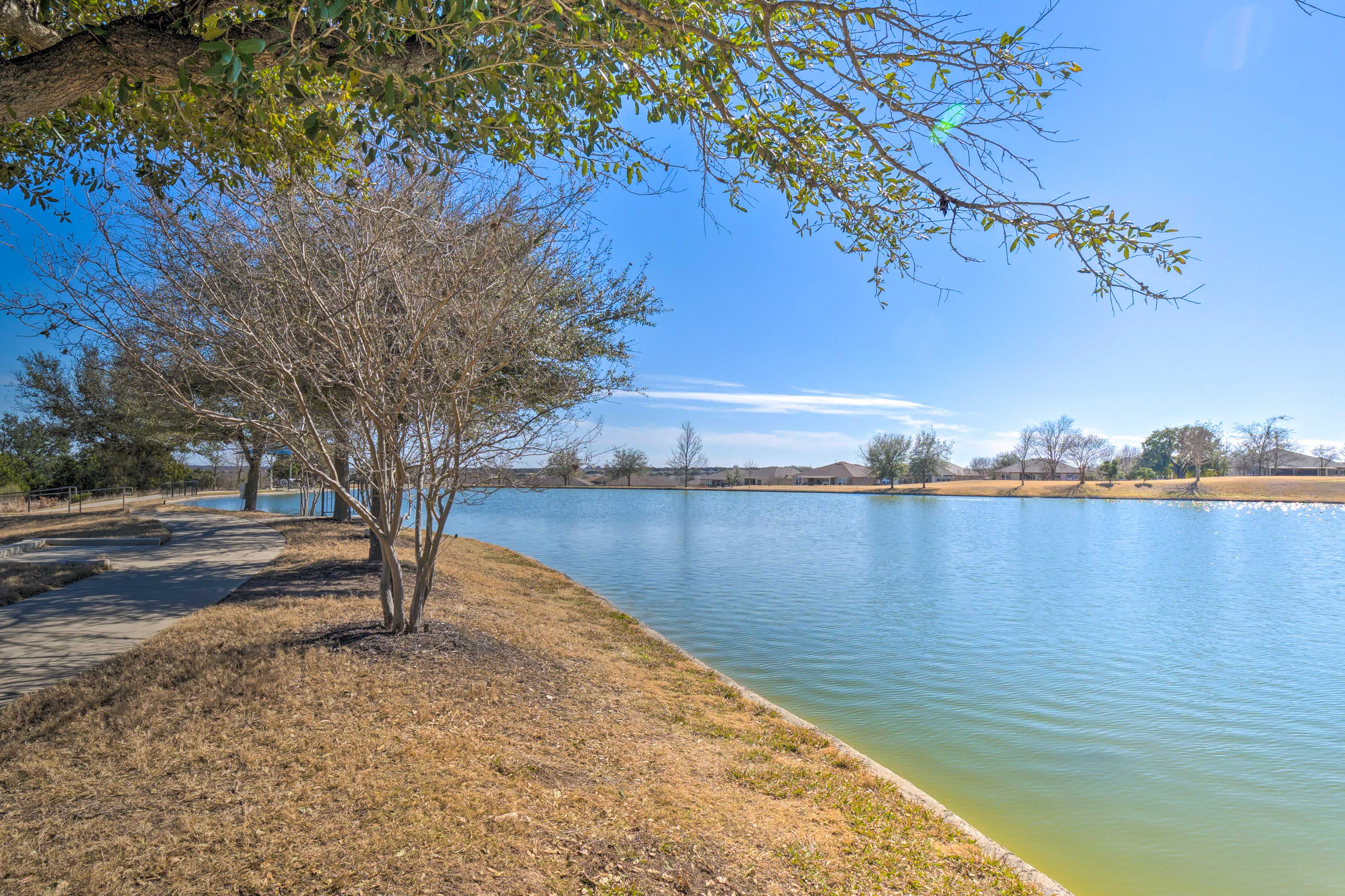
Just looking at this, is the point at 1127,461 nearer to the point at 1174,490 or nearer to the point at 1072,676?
the point at 1174,490

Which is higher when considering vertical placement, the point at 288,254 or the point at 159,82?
the point at 159,82

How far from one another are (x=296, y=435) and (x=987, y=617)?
12632mm

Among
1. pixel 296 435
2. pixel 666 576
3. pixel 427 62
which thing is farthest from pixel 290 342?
pixel 666 576

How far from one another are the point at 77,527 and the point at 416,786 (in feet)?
66.8

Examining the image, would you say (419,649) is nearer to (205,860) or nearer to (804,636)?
(205,860)

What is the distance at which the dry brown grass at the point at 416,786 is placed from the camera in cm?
311

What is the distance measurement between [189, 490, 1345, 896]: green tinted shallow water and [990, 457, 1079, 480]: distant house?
80936 mm

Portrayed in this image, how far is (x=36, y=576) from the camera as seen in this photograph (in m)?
9.59

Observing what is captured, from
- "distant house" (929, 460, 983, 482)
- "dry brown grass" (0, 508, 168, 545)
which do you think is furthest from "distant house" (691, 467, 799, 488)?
"dry brown grass" (0, 508, 168, 545)

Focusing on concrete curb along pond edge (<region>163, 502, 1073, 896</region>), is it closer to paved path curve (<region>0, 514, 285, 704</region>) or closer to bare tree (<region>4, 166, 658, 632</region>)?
bare tree (<region>4, 166, 658, 632</region>)

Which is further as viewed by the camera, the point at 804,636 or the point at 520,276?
the point at 804,636

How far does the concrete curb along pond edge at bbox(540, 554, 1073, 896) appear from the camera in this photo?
4.14m

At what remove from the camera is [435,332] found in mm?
7027

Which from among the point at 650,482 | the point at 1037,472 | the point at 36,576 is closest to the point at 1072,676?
the point at 36,576
